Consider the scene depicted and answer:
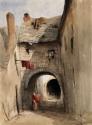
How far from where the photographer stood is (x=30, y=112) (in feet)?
69.8

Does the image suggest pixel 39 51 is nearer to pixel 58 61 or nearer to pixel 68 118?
pixel 58 61

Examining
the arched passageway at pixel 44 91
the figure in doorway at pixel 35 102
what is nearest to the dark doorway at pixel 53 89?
the arched passageway at pixel 44 91

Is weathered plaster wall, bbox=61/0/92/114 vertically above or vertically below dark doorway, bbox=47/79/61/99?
above

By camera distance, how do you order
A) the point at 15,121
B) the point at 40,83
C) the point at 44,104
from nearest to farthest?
the point at 15,121 → the point at 44,104 → the point at 40,83

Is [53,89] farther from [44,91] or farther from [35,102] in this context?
[35,102]

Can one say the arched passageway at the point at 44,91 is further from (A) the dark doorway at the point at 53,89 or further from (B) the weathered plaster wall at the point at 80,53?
(B) the weathered plaster wall at the point at 80,53

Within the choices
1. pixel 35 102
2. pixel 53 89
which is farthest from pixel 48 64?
pixel 53 89

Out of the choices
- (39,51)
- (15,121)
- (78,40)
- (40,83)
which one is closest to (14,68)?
(39,51)

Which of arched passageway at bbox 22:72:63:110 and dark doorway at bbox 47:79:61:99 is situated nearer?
arched passageway at bbox 22:72:63:110

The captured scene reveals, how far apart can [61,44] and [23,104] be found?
4.55m

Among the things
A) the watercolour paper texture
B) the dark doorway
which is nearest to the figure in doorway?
the watercolour paper texture

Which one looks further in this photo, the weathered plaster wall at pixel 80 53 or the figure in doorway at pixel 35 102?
the figure in doorway at pixel 35 102

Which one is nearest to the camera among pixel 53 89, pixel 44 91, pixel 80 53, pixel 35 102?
pixel 80 53

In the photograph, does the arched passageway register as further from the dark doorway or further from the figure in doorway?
the figure in doorway
